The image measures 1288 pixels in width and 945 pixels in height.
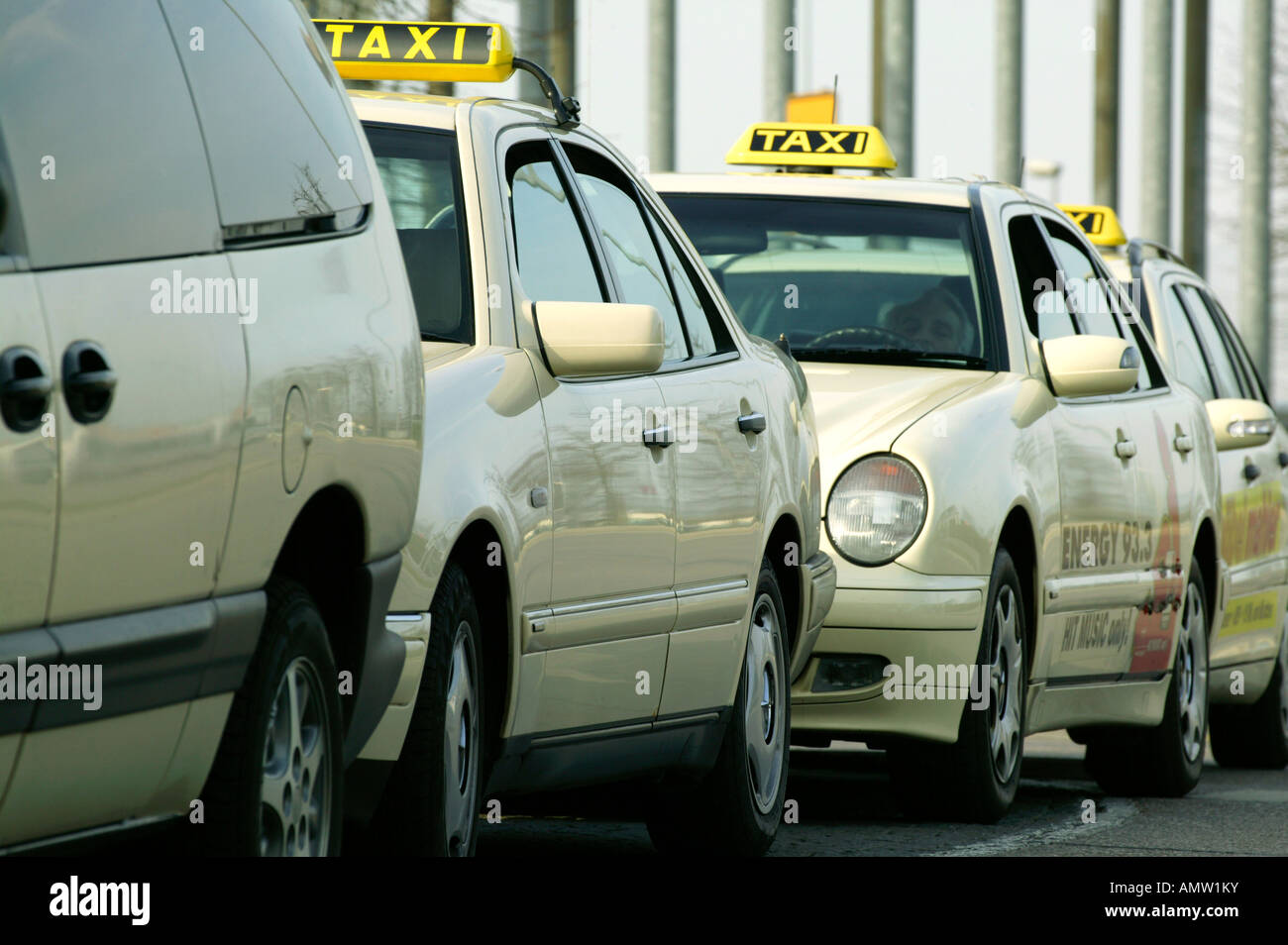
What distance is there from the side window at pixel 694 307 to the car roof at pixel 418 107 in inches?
26.1

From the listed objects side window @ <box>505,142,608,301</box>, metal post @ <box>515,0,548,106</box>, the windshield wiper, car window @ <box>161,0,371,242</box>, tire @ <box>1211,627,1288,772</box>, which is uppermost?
metal post @ <box>515,0,548,106</box>

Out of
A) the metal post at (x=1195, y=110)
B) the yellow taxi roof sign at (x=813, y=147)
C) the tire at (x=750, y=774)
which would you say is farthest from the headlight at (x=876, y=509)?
the metal post at (x=1195, y=110)

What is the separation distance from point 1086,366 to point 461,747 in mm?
3915

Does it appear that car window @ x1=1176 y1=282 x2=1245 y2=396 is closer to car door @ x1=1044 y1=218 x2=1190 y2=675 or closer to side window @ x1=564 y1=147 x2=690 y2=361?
car door @ x1=1044 y1=218 x2=1190 y2=675

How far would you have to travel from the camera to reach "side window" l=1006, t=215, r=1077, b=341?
30.0ft

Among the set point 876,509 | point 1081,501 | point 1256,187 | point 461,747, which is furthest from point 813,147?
point 1256,187

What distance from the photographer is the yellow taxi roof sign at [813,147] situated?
395 inches

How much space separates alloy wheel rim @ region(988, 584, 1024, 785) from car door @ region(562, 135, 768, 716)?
4.87 ft

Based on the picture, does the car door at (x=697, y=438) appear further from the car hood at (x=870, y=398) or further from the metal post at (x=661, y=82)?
the metal post at (x=661, y=82)

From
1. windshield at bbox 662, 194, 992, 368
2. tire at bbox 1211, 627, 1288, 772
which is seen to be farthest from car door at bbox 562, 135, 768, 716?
tire at bbox 1211, 627, 1288, 772

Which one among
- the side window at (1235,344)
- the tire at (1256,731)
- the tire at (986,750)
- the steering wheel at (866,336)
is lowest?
the tire at (1256,731)

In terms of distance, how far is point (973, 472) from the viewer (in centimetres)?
791
